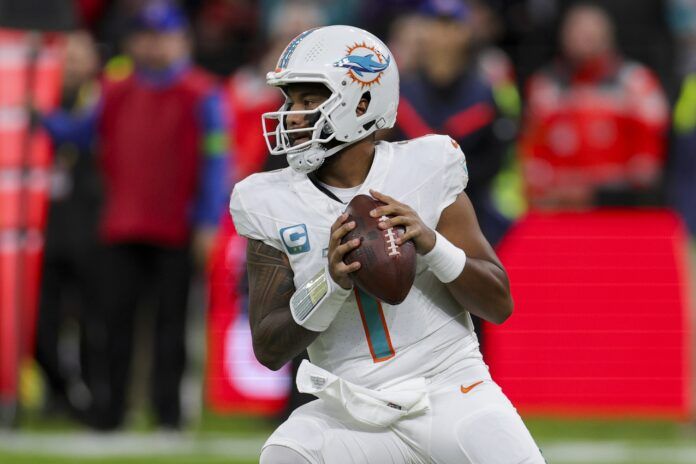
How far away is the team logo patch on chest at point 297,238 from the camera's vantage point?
3.92 meters

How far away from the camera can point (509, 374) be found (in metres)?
8.12

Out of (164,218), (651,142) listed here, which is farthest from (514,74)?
(164,218)

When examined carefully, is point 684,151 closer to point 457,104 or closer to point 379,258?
point 457,104

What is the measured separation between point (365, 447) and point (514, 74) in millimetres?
6901

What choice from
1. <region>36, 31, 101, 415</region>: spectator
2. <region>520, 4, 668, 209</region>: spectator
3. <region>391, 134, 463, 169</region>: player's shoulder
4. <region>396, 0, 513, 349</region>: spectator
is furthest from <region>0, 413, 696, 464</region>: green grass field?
<region>391, 134, 463, 169</region>: player's shoulder

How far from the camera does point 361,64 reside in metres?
3.93

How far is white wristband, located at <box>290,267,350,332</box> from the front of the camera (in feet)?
12.1

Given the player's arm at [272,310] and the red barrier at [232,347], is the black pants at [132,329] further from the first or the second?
the player's arm at [272,310]

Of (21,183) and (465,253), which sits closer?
(465,253)

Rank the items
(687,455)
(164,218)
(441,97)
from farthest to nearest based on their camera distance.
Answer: (164,218)
(687,455)
(441,97)

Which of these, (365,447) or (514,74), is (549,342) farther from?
(365,447)

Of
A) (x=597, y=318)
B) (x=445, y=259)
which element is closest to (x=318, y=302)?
(x=445, y=259)

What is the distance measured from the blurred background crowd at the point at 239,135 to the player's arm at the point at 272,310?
2288 mm

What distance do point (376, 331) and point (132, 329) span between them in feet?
13.1
